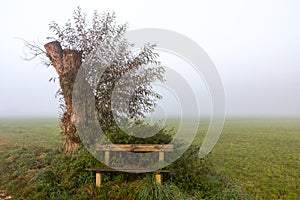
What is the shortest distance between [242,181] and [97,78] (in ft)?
17.7

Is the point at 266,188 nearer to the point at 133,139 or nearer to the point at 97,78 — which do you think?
the point at 133,139

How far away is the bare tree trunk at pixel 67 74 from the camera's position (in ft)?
29.6

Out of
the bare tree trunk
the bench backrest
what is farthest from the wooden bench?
the bare tree trunk

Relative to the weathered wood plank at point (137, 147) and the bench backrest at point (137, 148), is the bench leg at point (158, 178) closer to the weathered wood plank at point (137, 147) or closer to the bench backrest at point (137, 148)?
the bench backrest at point (137, 148)

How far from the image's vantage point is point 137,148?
6.47 meters

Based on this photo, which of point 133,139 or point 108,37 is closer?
point 133,139

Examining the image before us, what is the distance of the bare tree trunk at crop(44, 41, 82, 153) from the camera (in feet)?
29.6

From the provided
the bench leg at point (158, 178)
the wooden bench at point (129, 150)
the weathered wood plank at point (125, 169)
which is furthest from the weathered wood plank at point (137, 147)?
the bench leg at point (158, 178)

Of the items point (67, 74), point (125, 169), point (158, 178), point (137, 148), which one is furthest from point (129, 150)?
point (67, 74)

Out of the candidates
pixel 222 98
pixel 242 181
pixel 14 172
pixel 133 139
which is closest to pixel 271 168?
pixel 242 181

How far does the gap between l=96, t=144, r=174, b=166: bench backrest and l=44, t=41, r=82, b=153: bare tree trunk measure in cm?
261

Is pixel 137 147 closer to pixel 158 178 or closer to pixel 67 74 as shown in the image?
pixel 158 178

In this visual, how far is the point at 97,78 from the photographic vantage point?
8.80 metres

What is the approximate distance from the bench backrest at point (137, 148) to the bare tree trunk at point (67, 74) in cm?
261
